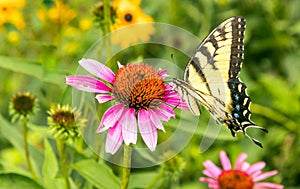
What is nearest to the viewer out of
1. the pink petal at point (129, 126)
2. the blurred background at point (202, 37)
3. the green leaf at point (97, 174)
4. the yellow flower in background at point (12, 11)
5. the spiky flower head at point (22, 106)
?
the pink petal at point (129, 126)

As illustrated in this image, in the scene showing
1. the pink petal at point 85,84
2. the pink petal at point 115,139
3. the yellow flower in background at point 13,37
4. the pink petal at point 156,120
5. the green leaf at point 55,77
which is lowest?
the pink petal at point 115,139

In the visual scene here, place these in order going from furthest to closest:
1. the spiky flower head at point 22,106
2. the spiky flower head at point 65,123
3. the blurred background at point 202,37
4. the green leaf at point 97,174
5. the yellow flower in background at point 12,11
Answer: the yellow flower in background at point 12,11, the blurred background at point 202,37, the spiky flower head at point 22,106, the spiky flower head at point 65,123, the green leaf at point 97,174

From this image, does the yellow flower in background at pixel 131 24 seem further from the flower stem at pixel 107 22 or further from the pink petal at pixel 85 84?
the pink petal at pixel 85 84

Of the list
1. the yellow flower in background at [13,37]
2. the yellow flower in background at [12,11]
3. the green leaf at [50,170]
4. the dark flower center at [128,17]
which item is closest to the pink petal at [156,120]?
the green leaf at [50,170]

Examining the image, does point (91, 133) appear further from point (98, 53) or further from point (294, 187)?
point (294, 187)

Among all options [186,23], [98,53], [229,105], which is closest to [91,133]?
[98,53]

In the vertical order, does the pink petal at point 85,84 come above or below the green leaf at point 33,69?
below
